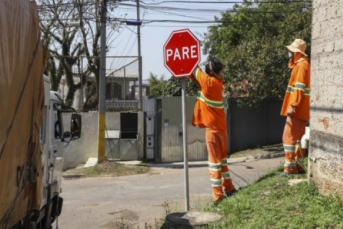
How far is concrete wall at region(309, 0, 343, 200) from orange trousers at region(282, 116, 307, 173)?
0.69m

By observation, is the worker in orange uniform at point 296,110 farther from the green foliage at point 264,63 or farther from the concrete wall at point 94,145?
the concrete wall at point 94,145

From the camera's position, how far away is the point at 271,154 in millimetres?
15875

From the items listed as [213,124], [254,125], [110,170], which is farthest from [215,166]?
[254,125]

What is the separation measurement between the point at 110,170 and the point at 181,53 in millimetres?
8132

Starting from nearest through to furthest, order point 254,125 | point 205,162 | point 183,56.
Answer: point 183,56 < point 205,162 < point 254,125

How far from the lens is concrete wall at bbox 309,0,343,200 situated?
17.9 feet

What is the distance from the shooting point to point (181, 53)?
6.57 m

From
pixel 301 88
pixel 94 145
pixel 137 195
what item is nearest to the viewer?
pixel 301 88

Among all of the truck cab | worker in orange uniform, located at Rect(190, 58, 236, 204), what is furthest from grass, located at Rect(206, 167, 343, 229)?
the truck cab

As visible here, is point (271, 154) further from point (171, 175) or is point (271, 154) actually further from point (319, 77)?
point (319, 77)

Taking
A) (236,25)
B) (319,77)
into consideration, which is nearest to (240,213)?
(319,77)

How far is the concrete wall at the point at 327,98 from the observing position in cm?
545

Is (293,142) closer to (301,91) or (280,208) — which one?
(301,91)

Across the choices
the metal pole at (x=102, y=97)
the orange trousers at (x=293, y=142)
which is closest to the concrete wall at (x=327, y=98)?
the orange trousers at (x=293, y=142)
